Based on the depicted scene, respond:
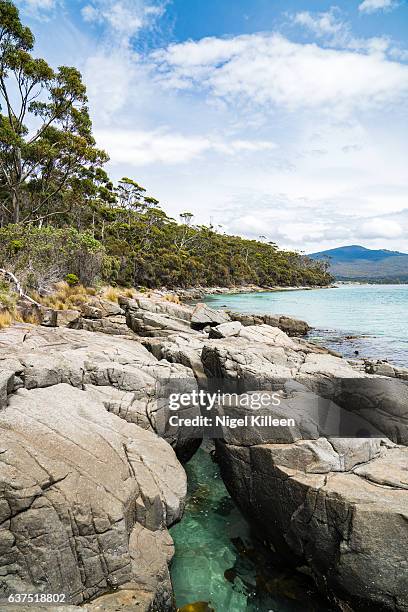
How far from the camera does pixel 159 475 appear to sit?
672 cm

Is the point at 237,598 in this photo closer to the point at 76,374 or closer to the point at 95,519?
the point at 95,519

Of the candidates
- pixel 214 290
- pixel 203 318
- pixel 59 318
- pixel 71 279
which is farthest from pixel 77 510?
pixel 214 290

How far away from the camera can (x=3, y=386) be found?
6.73m

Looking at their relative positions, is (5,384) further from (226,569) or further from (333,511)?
(333,511)

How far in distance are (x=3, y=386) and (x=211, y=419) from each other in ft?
15.4

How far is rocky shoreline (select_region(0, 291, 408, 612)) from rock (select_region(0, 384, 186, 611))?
0.6 inches

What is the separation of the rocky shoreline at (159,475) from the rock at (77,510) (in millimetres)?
16

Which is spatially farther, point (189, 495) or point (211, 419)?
point (211, 419)

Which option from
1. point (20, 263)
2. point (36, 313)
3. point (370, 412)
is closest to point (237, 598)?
point (370, 412)

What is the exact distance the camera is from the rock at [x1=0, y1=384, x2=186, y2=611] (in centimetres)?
487

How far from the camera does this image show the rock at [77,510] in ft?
16.0

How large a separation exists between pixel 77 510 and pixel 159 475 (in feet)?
5.96

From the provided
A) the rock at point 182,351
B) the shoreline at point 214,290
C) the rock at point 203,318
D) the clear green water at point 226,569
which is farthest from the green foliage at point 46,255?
the shoreline at point 214,290

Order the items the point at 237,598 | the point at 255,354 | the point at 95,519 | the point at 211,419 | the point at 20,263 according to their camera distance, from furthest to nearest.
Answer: the point at 20,263
the point at 255,354
the point at 211,419
the point at 237,598
the point at 95,519
